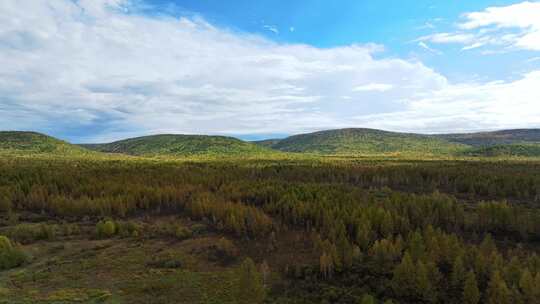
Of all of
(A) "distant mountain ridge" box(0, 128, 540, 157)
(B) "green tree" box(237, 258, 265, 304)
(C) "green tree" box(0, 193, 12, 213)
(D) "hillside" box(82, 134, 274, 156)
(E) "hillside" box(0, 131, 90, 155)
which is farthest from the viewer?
(D) "hillside" box(82, 134, 274, 156)

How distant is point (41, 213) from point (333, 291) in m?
18.5

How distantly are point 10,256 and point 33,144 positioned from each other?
126721 millimetres

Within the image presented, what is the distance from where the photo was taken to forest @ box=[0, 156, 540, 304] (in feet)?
28.1

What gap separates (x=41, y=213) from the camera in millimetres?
18812

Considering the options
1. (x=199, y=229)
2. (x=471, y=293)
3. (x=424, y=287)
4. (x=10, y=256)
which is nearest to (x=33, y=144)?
(x=199, y=229)

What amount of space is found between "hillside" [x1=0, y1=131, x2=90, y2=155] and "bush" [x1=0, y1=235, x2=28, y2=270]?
340 feet

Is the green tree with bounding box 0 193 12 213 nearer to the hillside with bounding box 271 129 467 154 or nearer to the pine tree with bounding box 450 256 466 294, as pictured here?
the pine tree with bounding box 450 256 466 294

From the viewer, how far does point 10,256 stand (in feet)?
36.0

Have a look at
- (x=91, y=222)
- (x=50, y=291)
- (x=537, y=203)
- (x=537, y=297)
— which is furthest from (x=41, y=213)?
(x=537, y=203)

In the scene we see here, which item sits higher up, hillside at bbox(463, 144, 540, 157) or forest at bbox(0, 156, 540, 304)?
forest at bbox(0, 156, 540, 304)

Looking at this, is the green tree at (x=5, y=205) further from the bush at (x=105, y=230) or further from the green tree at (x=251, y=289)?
the green tree at (x=251, y=289)

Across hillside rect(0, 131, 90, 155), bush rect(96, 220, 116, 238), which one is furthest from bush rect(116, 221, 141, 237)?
hillside rect(0, 131, 90, 155)

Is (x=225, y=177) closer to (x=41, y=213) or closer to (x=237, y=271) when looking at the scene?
(x=41, y=213)

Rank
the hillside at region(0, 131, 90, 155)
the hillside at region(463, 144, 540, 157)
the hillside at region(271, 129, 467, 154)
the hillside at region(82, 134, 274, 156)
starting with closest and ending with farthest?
the hillside at region(463, 144, 540, 157) → the hillside at region(0, 131, 90, 155) → the hillside at region(82, 134, 274, 156) → the hillside at region(271, 129, 467, 154)
